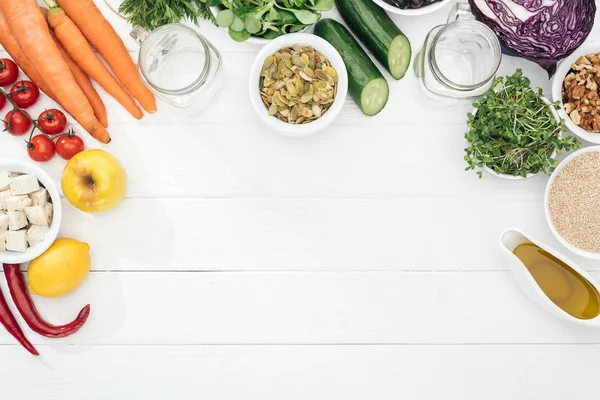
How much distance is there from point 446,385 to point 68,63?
1.06 metres

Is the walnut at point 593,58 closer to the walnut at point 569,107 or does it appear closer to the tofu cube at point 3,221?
the walnut at point 569,107

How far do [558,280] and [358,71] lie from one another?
23.3 inches

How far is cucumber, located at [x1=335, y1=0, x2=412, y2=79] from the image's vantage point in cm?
108

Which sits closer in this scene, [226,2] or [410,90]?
[226,2]

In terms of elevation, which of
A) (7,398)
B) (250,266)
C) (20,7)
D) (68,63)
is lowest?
(7,398)

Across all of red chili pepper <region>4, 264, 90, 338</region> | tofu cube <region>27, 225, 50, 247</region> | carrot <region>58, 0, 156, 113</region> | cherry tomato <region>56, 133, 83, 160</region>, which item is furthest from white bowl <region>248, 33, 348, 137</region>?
red chili pepper <region>4, 264, 90, 338</region>

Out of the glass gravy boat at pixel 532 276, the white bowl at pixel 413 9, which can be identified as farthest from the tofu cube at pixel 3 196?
the glass gravy boat at pixel 532 276

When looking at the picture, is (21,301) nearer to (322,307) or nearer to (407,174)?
(322,307)

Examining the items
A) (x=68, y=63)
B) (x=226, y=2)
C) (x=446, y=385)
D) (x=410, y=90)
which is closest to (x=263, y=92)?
(x=226, y=2)

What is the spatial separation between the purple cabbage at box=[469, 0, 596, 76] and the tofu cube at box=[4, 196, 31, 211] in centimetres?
98

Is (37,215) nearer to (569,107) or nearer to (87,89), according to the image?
(87,89)

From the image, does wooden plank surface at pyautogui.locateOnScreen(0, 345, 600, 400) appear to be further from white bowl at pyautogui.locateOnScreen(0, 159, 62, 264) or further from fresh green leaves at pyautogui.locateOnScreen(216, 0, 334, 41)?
fresh green leaves at pyautogui.locateOnScreen(216, 0, 334, 41)

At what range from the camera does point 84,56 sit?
1146 millimetres

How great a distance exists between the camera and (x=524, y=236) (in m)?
1.10
